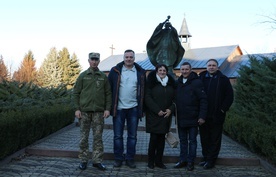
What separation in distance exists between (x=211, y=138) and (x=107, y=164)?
1899mm

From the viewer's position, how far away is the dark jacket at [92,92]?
4.77 m

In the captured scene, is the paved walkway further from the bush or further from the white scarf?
the white scarf

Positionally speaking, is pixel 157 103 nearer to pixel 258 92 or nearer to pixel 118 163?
pixel 118 163

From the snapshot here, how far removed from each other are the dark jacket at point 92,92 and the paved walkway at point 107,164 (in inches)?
Answer: 41.3

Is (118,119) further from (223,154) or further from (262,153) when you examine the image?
(262,153)

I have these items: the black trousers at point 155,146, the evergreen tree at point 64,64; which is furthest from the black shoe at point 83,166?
the evergreen tree at point 64,64

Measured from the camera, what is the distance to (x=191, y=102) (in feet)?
16.2

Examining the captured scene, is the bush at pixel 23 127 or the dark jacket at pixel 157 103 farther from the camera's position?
the bush at pixel 23 127

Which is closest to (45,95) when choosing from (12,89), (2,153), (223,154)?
(12,89)

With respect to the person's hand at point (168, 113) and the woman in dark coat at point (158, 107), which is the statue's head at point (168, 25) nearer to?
the woman in dark coat at point (158, 107)

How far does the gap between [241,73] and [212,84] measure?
16.7 feet

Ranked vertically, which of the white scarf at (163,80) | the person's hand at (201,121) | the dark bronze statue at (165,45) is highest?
the dark bronze statue at (165,45)

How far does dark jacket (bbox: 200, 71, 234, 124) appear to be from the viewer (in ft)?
16.6

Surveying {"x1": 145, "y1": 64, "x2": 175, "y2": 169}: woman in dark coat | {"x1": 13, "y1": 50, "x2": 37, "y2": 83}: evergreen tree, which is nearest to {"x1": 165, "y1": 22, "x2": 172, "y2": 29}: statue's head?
{"x1": 145, "y1": 64, "x2": 175, "y2": 169}: woman in dark coat
